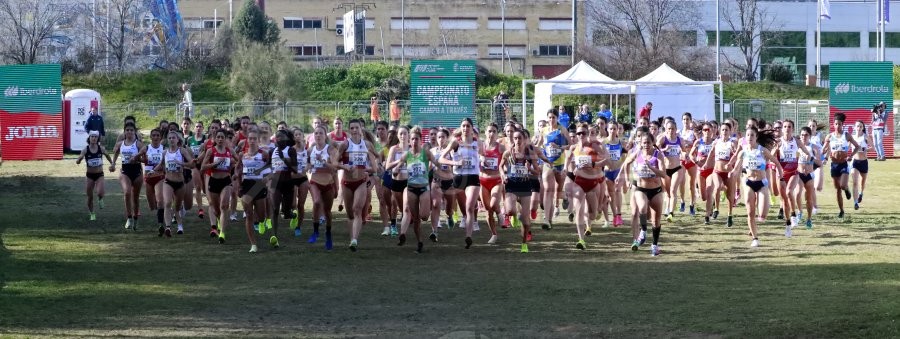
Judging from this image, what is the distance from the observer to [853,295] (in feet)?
39.9

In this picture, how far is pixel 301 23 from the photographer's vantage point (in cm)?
7788

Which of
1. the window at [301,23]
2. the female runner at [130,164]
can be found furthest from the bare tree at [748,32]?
the female runner at [130,164]

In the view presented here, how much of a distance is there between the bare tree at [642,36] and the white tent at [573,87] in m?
24.0

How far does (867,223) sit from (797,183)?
2.13 metres

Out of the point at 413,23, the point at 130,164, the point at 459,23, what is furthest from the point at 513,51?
the point at 130,164

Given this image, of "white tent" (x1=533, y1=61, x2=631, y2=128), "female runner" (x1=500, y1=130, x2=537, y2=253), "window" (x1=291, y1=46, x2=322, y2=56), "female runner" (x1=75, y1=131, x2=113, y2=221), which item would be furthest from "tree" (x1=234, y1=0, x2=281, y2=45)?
"female runner" (x1=500, y1=130, x2=537, y2=253)

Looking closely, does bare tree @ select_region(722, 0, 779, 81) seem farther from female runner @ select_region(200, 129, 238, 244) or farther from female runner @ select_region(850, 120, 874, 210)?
female runner @ select_region(200, 129, 238, 244)

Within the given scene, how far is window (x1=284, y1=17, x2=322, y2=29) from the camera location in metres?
77.7

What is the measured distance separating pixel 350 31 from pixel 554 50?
18896mm

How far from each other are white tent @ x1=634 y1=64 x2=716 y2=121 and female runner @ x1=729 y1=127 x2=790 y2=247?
827 inches

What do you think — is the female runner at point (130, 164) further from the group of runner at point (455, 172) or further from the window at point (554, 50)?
the window at point (554, 50)

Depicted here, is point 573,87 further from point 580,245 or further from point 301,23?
point 301,23

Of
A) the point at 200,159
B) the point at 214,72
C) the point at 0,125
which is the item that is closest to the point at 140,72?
the point at 214,72

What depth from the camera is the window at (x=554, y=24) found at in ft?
255
